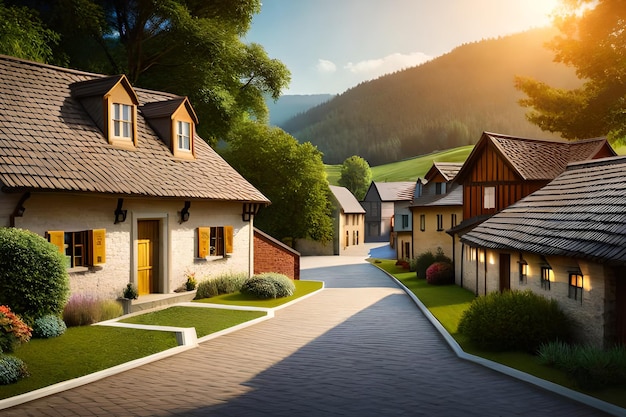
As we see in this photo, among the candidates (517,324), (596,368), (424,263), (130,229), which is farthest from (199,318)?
(424,263)

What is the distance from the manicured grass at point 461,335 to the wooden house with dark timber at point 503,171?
1628mm


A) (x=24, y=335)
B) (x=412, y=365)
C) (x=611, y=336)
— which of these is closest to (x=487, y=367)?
(x=412, y=365)

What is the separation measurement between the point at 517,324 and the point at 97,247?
1255 cm

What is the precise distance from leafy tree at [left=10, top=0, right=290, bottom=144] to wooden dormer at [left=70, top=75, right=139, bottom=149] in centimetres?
1317

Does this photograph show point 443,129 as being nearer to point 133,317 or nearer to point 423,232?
point 423,232

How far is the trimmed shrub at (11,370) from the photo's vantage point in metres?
10.5

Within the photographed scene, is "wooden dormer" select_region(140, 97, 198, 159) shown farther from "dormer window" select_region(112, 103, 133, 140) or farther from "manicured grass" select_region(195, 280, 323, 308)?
"manicured grass" select_region(195, 280, 323, 308)

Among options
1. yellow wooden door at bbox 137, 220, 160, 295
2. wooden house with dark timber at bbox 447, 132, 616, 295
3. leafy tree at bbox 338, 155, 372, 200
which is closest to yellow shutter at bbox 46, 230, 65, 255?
yellow wooden door at bbox 137, 220, 160, 295

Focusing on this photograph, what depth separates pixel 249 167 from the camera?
47125mm

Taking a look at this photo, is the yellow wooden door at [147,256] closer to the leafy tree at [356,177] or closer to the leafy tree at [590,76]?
the leafy tree at [590,76]

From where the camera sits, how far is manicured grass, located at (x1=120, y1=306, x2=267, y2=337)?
652 inches

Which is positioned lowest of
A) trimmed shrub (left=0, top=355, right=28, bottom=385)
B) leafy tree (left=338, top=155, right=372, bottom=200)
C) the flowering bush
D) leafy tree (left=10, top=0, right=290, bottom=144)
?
trimmed shrub (left=0, top=355, right=28, bottom=385)

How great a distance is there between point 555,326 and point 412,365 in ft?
12.5

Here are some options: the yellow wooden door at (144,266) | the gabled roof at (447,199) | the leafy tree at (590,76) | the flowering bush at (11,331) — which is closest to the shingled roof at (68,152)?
the yellow wooden door at (144,266)
